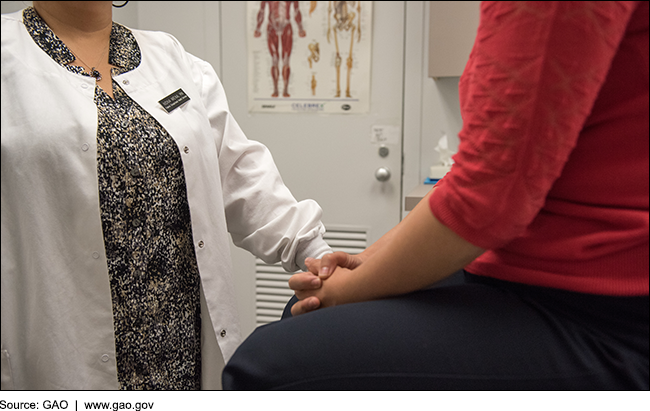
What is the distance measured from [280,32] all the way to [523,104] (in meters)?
2.02

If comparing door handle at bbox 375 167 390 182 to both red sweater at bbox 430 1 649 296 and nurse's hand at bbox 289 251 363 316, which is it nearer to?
nurse's hand at bbox 289 251 363 316

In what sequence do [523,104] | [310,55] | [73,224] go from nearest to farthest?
1. [523,104]
2. [73,224]
3. [310,55]

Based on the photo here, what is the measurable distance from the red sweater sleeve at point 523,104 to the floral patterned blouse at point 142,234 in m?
0.56

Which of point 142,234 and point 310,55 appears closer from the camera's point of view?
point 142,234

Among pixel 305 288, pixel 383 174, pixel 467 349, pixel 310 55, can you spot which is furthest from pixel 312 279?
pixel 310 55

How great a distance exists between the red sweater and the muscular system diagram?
1.90 meters

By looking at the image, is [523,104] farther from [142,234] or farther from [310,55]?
[310,55]

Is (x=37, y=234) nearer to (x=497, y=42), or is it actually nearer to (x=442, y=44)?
(x=497, y=42)

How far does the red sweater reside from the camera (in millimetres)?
435

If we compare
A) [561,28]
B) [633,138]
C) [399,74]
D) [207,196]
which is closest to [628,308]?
[633,138]

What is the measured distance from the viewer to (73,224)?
0.81 meters

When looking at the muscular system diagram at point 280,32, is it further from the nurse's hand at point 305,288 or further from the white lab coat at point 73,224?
the nurse's hand at point 305,288

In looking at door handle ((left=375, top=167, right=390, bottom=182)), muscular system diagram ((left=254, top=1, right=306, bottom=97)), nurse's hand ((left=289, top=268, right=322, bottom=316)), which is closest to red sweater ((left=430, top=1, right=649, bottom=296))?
nurse's hand ((left=289, top=268, right=322, bottom=316))

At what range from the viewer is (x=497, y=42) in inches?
18.3
